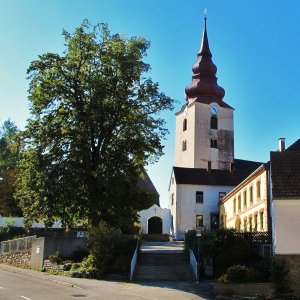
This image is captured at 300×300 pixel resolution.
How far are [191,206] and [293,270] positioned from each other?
3581cm

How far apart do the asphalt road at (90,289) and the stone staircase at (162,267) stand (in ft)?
5.75

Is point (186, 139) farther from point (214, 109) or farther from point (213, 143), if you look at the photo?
point (214, 109)

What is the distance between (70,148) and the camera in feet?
122

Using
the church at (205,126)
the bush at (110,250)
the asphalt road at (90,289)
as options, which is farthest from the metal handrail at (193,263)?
the church at (205,126)

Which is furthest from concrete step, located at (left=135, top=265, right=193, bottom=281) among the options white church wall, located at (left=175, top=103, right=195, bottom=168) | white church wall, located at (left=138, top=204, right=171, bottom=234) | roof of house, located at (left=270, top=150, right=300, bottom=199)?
white church wall, located at (left=175, top=103, right=195, bottom=168)

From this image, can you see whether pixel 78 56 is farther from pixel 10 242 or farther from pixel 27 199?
pixel 10 242

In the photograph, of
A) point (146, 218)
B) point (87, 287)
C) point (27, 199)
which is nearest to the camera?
point (87, 287)

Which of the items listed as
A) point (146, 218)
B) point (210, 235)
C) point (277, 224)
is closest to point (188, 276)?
point (210, 235)

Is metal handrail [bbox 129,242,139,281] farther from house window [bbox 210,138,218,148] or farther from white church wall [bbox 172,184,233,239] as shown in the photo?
house window [bbox 210,138,218,148]

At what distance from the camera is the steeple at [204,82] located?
82.2 metres

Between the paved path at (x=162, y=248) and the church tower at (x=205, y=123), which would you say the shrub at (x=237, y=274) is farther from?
the church tower at (x=205, y=123)

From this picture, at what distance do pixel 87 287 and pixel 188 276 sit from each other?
22.9ft

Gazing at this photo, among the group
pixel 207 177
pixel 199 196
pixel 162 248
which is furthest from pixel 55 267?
pixel 207 177

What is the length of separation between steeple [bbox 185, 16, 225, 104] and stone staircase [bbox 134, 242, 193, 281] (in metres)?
50.5
